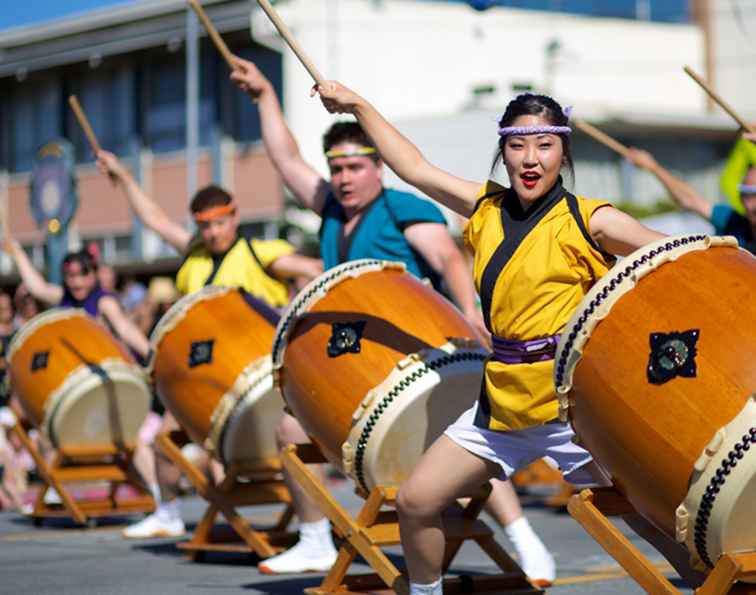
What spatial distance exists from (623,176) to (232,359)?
2282cm

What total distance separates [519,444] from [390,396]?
2.59ft

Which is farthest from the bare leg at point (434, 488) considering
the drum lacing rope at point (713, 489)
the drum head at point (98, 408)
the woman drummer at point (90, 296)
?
the woman drummer at point (90, 296)

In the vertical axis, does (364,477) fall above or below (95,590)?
above

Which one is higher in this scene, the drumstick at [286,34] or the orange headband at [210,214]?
the drumstick at [286,34]

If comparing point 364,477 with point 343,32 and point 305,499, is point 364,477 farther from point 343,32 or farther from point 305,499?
point 343,32

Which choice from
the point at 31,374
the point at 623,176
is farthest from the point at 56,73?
the point at 31,374

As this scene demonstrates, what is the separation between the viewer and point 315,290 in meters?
6.10

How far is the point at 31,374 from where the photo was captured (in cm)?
955

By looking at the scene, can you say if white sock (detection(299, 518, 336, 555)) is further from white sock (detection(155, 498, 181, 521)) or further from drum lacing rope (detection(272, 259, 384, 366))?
white sock (detection(155, 498, 181, 521))

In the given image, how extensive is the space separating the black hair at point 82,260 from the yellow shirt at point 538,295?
208 inches

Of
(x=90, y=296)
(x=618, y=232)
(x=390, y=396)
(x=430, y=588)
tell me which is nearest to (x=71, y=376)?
(x=90, y=296)

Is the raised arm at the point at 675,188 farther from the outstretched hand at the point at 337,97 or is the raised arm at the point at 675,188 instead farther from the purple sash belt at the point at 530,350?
A: the purple sash belt at the point at 530,350

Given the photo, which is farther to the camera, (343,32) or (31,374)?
(343,32)

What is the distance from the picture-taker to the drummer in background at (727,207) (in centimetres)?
706
